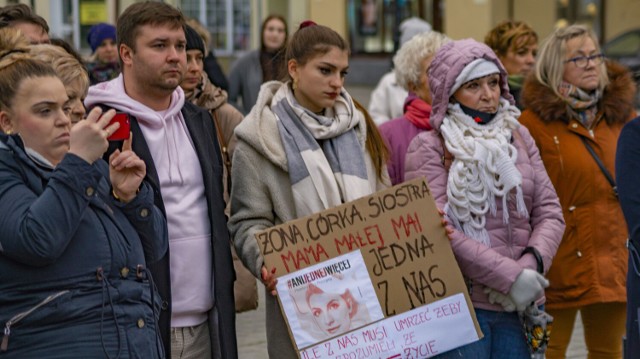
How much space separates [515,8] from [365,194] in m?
26.2

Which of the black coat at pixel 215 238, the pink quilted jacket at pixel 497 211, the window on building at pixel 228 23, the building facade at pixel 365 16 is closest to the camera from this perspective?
the black coat at pixel 215 238

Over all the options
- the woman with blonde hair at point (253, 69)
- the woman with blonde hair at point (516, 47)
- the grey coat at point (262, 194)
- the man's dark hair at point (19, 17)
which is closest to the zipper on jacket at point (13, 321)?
the grey coat at point (262, 194)

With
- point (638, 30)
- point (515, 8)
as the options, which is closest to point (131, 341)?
point (638, 30)

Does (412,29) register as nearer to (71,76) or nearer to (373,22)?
(71,76)

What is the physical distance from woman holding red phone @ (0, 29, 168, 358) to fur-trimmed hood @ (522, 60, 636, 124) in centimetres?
279

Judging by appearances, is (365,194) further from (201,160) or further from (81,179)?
(81,179)

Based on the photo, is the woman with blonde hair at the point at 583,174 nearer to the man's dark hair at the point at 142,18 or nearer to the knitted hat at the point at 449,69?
the knitted hat at the point at 449,69

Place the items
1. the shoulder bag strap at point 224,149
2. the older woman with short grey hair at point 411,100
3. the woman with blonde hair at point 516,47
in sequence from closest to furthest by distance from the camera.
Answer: the shoulder bag strap at point 224,149, the older woman with short grey hair at point 411,100, the woman with blonde hair at point 516,47

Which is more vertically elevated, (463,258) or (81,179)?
(81,179)

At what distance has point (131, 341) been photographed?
385cm

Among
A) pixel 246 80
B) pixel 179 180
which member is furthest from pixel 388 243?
pixel 246 80

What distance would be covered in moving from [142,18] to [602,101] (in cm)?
262

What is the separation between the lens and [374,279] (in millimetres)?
4691

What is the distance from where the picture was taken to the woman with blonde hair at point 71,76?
444 cm
